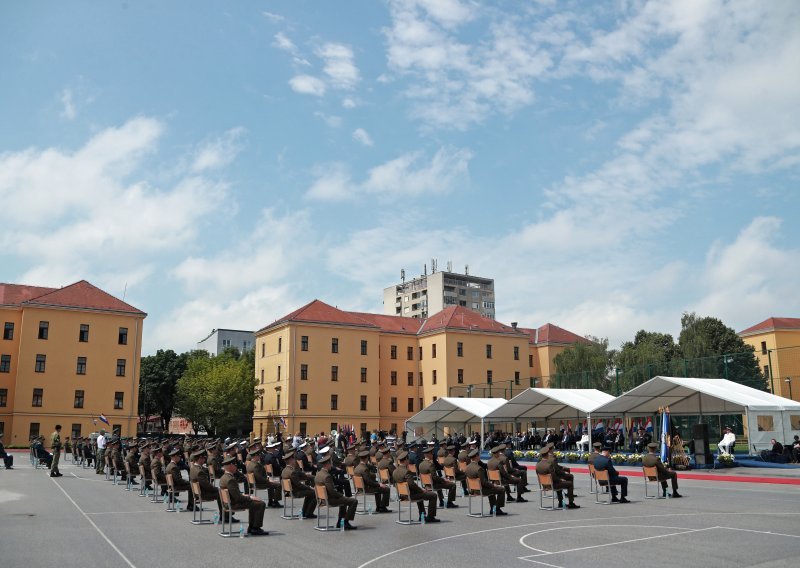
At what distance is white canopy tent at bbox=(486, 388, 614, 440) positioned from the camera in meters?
35.5

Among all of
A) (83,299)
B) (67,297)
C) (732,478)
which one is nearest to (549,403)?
(732,478)

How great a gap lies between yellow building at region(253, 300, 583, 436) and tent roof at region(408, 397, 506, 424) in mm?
14311

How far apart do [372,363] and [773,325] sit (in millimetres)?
45390

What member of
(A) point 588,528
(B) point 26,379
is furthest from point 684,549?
(B) point 26,379

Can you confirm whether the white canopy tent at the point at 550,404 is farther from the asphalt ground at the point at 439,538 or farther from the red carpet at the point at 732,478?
the asphalt ground at the point at 439,538

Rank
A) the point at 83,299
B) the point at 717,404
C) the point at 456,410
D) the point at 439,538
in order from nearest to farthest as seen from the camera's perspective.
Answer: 1. the point at 439,538
2. the point at 717,404
3. the point at 456,410
4. the point at 83,299

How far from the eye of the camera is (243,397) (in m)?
70.5

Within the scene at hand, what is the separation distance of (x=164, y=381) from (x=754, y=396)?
68876mm

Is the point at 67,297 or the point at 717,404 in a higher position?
the point at 67,297

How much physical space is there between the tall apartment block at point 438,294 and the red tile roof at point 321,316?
173 feet

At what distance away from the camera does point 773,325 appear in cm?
7938

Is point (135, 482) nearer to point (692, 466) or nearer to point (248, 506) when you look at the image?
point (248, 506)

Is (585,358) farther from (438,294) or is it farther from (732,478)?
(438,294)

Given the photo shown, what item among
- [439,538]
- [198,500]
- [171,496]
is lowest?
[439,538]
